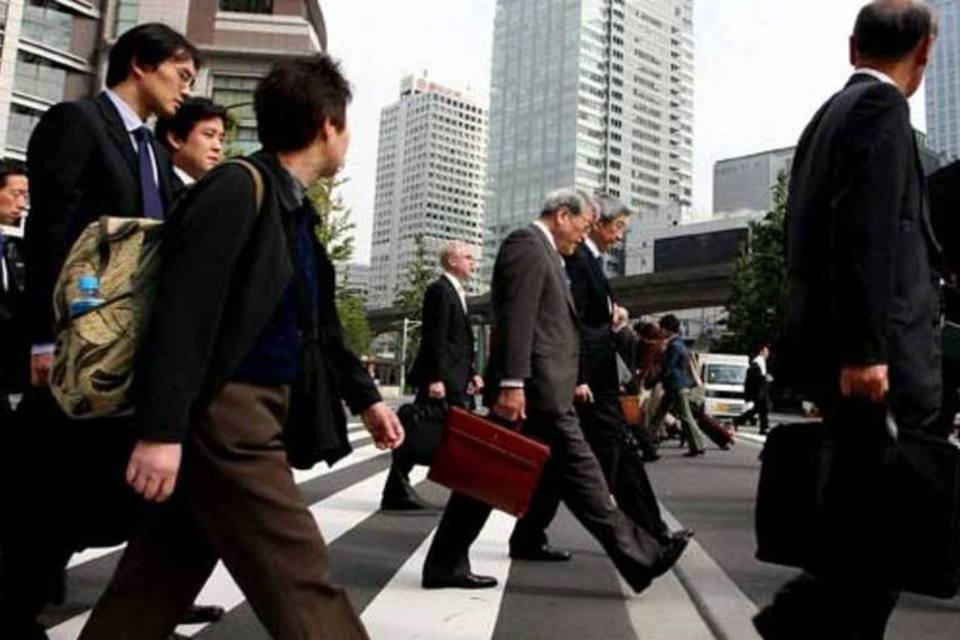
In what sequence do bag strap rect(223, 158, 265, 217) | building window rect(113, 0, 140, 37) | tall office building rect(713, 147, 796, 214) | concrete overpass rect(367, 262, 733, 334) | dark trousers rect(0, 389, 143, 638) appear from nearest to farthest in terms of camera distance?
1. bag strap rect(223, 158, 265, 217)
2. dark trousers rect(0, 389, 143, 638)
3. building window rect(113, 0, 140, 37)
4. concrete overpass rect(367, 262, 733, 334)
5. tall office building rect(713, 147, 796, 214)

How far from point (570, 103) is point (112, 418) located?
149827mm

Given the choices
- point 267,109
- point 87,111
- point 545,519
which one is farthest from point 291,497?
point 545,519

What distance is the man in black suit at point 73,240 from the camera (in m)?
2.33

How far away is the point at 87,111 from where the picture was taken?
9.45 ft

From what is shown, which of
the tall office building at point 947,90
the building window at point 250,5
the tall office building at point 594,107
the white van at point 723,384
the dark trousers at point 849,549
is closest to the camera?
the dark trousers at point 849,549

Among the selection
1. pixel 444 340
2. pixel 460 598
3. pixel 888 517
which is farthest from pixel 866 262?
pixel 444 340

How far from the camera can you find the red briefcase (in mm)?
3723

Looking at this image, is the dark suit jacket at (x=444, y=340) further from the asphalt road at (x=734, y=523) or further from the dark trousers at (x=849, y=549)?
the dark trousers at (x=849, y=549)

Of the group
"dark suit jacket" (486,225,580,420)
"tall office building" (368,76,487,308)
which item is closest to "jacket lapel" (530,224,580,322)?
"dark suit jacket" (486,225,580,420)

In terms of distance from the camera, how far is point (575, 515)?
398cm

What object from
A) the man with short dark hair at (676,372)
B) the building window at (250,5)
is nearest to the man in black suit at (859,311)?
the man with short dark hair at (676,372)

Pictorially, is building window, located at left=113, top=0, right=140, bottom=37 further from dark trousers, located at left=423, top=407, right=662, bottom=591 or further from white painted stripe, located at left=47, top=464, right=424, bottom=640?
dark trousers, located at left=423, top=407, right=662, bottom=591

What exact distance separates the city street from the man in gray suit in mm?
176

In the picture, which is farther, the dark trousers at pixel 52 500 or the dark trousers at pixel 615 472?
the dark trousers at pixel 615 472
